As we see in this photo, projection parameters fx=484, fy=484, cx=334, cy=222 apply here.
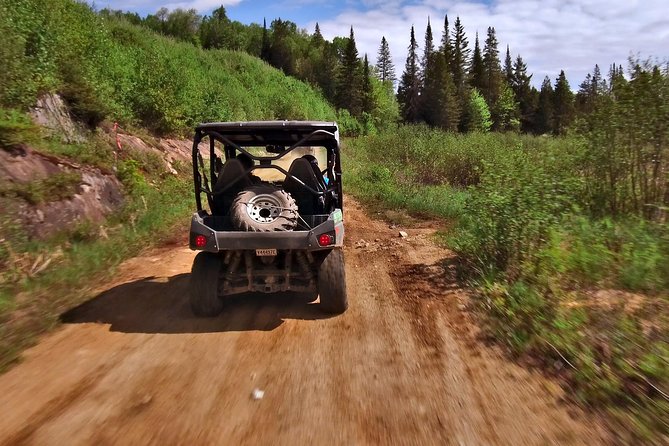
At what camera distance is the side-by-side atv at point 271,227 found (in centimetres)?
564

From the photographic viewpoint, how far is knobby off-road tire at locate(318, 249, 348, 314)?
5922 millimetres

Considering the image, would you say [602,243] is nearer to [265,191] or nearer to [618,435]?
[618,435]

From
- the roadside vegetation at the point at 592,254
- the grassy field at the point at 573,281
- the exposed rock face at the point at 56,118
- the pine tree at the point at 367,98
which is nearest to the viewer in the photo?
the grassy field at the point at 573,281

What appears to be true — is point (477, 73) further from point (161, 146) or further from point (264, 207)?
point (264, 207)

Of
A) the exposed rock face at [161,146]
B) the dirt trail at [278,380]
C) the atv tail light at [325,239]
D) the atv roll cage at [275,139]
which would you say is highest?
the exposed rock face at [161,146]

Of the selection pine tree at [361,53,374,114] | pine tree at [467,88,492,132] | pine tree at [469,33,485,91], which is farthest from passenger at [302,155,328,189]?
pine tree at [469,33,485,91]

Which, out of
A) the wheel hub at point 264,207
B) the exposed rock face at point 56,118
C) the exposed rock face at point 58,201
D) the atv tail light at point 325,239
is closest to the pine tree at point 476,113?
the exposed rock face at point 56,118

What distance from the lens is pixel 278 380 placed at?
4395mm

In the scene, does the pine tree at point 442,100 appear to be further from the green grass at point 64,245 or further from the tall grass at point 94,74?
the green grass at point 64,245

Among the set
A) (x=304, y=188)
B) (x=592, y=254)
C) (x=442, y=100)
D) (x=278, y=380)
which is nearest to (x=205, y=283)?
(x=304, y=188)

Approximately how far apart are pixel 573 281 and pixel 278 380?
4.21 metres

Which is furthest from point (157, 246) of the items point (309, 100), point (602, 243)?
point (309, 100)

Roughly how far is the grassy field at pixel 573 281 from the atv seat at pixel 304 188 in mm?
2482

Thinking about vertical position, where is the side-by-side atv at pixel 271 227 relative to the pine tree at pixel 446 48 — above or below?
below
